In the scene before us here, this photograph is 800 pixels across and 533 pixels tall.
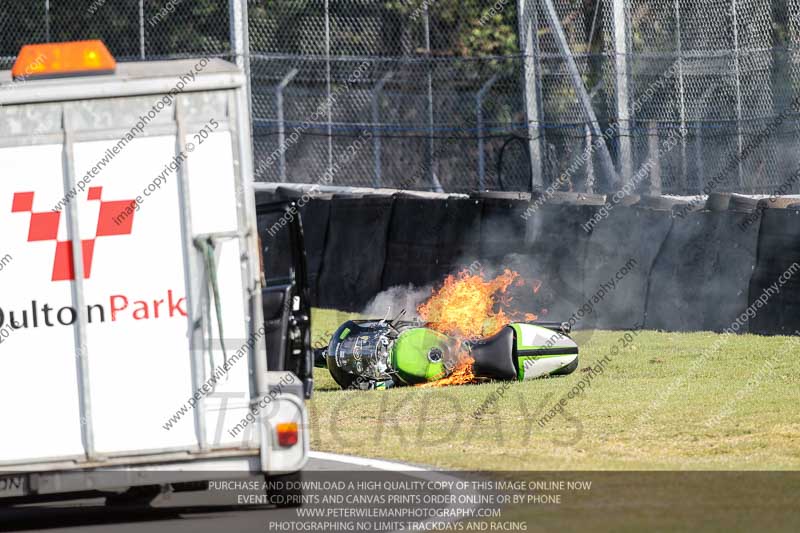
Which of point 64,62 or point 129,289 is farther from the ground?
point 64,62

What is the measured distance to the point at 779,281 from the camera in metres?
15.2

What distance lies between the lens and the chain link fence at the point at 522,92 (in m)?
19.0

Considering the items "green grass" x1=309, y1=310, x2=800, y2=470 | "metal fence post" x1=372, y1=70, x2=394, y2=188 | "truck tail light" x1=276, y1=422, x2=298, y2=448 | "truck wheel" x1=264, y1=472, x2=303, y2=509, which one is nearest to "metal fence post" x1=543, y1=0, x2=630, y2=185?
"metal fence post" x1=372, y1=70, x2=394, y2=188

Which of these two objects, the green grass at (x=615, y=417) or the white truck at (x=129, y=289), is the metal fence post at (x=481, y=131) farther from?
the white truck at (x=129, y=289)

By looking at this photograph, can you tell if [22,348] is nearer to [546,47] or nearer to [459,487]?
[459,487]

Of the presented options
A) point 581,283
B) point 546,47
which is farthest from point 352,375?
point 546,47

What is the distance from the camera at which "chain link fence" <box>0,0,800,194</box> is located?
18953mm

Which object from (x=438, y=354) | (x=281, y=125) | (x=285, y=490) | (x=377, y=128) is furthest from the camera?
(x=377, y=128)

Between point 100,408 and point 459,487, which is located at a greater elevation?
point 100,408

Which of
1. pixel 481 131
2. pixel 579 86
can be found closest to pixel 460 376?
pixel 579 86

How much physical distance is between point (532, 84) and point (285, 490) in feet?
40.1

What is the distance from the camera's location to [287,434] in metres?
8.33

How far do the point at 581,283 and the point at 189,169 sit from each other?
967cm

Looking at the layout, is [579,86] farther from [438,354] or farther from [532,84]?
[438,354]
